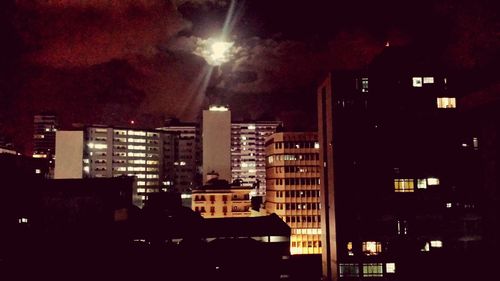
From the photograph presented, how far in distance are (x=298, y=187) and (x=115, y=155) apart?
49.8 meters

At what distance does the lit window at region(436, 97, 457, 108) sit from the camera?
52.1m

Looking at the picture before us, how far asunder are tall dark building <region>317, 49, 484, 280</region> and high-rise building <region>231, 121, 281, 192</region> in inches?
3446

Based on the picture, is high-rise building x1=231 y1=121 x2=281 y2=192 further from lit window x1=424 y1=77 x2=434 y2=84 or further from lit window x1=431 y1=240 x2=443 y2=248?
lit window x1=431 y1=240 x2=443 y2=248

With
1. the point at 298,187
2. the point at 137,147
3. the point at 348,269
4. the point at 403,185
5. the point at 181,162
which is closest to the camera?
the point at 348,269

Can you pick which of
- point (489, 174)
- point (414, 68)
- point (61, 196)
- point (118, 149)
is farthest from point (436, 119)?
point (118, 149)

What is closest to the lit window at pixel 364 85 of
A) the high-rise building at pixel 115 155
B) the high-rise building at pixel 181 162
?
the high-rise building at pixel 115 155

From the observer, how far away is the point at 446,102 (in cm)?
5225

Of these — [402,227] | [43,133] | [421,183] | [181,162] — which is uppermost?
[43,133]

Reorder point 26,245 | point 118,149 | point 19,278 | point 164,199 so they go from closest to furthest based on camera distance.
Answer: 1. point 19,278
2. point 26,245
3. point 164,199
4. point 118,149

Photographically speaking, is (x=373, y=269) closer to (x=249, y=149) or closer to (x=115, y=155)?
(x=115, y=155)

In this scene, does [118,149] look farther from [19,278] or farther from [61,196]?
[19,278]

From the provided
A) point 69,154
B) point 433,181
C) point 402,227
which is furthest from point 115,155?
point 433,181

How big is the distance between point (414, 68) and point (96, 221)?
39.1 metres

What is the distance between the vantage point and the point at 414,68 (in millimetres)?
52500
